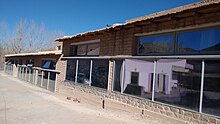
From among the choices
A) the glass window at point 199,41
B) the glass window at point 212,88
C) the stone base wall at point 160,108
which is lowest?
the stone base wall at point 160,108

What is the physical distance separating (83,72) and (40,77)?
7779 millimetres

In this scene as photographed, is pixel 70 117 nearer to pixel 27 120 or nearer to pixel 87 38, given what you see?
pixel 27 120

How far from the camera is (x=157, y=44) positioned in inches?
304

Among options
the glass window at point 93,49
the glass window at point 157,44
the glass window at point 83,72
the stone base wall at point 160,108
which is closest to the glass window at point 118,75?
the stone base wall at point 160,108

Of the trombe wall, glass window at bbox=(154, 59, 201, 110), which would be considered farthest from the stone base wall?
glass window at bbox=(154, 59, 201, 110)

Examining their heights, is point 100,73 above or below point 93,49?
below

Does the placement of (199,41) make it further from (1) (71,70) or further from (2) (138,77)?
(1) (71,70)

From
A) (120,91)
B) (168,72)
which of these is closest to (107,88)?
(120,91)

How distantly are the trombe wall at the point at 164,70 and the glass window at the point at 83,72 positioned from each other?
30.2 inches

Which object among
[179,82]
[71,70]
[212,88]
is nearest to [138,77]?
[179,82]

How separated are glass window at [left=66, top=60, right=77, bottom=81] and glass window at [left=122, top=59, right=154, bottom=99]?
4739 millimetres

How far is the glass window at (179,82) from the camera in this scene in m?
6.19

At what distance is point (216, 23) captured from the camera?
5.80 meters

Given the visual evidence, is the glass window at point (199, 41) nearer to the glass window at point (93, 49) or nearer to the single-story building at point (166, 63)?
the single-story building at point (166, 63)
